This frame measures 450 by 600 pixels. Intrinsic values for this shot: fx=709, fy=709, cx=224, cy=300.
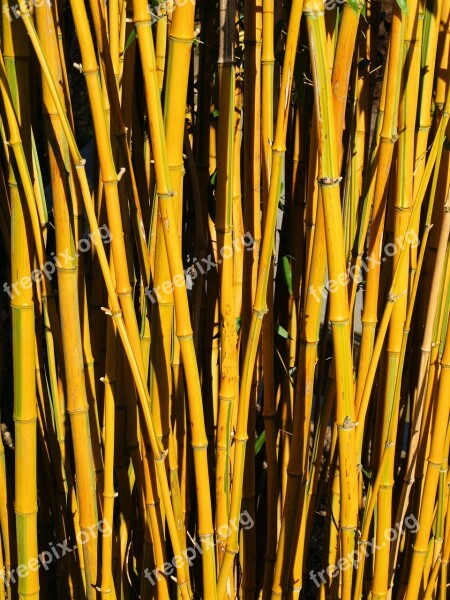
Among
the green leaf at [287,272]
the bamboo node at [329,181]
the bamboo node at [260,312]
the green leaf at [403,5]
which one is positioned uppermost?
the green leaf at [403,5]

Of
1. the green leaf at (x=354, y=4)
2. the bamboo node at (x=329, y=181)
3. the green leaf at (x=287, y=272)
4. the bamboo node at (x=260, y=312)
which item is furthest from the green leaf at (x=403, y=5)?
the green leaf at (x=287, y=272)

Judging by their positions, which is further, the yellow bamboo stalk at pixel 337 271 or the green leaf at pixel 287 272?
the green leaf at pixel 287 272

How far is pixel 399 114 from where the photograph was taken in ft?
2.50

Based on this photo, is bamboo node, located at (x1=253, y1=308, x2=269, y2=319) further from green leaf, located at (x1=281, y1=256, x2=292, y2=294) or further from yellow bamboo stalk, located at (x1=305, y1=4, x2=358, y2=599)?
green leaf, located at (x1=281, y1=256, x2=292, y2=294)

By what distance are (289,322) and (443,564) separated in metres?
0.40

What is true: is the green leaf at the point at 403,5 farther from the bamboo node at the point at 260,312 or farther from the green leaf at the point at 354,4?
the bamboo node at the point at 260,312

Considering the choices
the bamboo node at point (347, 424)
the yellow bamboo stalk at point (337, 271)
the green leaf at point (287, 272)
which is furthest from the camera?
the green leaf at point (287, 272)

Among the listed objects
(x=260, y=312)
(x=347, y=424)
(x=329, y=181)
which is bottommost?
(x=347, y=424)

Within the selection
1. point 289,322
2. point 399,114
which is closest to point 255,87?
point 399,114

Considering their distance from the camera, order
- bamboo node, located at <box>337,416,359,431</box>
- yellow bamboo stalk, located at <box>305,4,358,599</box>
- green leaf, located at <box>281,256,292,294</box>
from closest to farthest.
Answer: yellow bamboo stalk, located at <box>305,4,358,599</box> → bamboo node, located at <box>337,416,359,431</box> → green leaf, located at <box>281,256,292,294</box>

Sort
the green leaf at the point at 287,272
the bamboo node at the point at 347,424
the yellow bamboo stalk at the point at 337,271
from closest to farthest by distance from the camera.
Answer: the yellow bamboo stalk at the point at 337,271 < the bamboo node at the point at 347,424 < the green leaf at the point at 287,272

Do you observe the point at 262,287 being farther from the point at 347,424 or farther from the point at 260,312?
the point at 347,424

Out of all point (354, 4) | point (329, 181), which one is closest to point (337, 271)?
point (329, 181)

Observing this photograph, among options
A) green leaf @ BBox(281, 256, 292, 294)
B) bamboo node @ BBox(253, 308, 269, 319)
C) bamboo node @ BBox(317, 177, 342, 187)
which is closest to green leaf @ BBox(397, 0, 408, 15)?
bamboo node @ BBox(317, 177, 342, 187)
